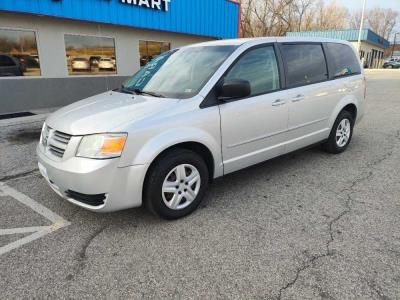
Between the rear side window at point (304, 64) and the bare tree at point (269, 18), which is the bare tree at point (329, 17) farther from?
the rear side window at point (304, 64)

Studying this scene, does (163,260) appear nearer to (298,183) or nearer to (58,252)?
(58,252)

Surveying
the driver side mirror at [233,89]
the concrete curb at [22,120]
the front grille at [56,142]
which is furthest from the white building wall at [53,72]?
the driver side mirror at [233,89]

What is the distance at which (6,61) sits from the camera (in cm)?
903

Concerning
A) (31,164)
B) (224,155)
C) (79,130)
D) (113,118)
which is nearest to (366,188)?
(224,155)

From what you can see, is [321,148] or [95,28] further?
[95,28]

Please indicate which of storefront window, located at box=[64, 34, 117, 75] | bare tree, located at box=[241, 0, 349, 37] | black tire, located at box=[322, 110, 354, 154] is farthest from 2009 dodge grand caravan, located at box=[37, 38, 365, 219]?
bare tree, located at box=[241, 0, 349, 37]

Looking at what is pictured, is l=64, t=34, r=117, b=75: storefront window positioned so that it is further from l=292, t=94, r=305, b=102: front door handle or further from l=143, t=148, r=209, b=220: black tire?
l=143, t=148, r=209, b=220: black tire

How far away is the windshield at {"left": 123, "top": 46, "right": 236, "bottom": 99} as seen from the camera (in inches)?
141

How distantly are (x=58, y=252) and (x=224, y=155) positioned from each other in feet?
6.20

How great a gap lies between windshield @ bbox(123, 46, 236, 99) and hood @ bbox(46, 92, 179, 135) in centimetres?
25

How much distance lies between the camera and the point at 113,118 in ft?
10.1

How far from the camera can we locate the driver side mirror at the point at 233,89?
11.1ft

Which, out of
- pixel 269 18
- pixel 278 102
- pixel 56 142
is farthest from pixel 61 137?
pixel 269 18

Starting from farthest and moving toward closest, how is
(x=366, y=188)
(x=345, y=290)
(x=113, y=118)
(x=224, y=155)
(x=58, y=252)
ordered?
(x=366, y=188), (x=224, y=155), (x=113, y=118), (x=58, y=252), (x=345, y=290)
